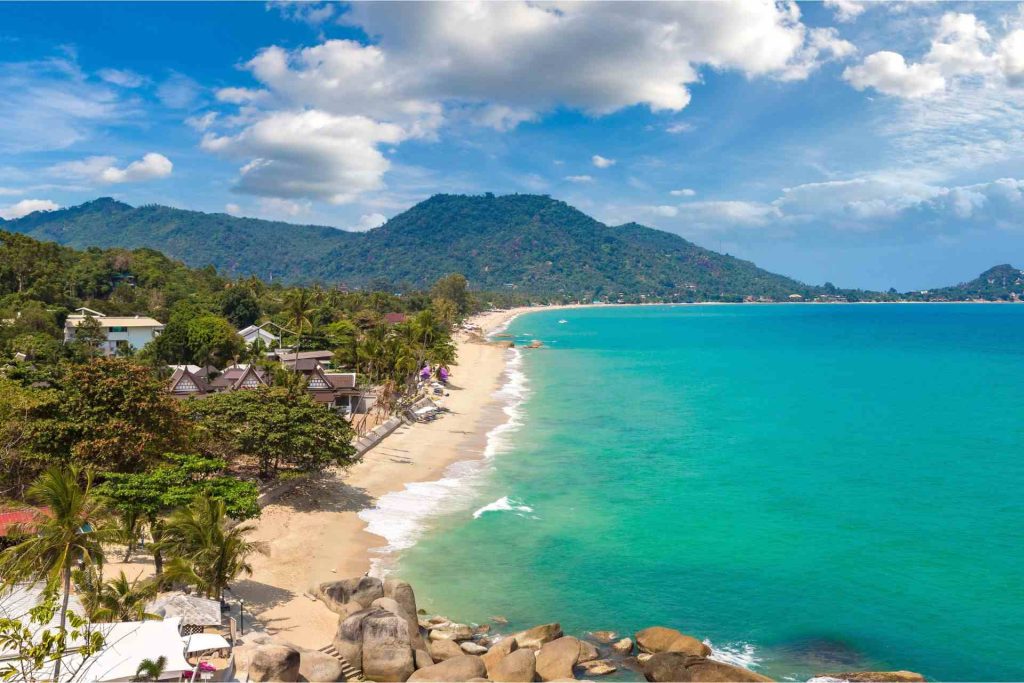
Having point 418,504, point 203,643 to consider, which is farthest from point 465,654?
point 418,504

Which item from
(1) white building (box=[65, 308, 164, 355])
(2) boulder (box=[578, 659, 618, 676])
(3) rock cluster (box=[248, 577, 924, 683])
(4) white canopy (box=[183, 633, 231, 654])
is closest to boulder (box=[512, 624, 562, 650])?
(3) rock cluster (box=[248, 577, 924, 683])

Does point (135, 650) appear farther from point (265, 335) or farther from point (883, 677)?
point (265, 335)

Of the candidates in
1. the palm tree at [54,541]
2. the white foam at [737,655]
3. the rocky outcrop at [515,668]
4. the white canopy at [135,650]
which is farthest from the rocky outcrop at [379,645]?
the white foam at [737,655]

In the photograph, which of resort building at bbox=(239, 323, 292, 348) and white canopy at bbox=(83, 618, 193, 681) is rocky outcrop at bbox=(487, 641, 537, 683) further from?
resort building at bbox=(239, 323, 292, 348)

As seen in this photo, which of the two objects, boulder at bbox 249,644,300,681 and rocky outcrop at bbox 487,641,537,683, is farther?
rocky outcrop at bbox 487,641,537,683

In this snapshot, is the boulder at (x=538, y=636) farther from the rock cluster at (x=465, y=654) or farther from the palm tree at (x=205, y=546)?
the palm tree at (x=205, y=546)
